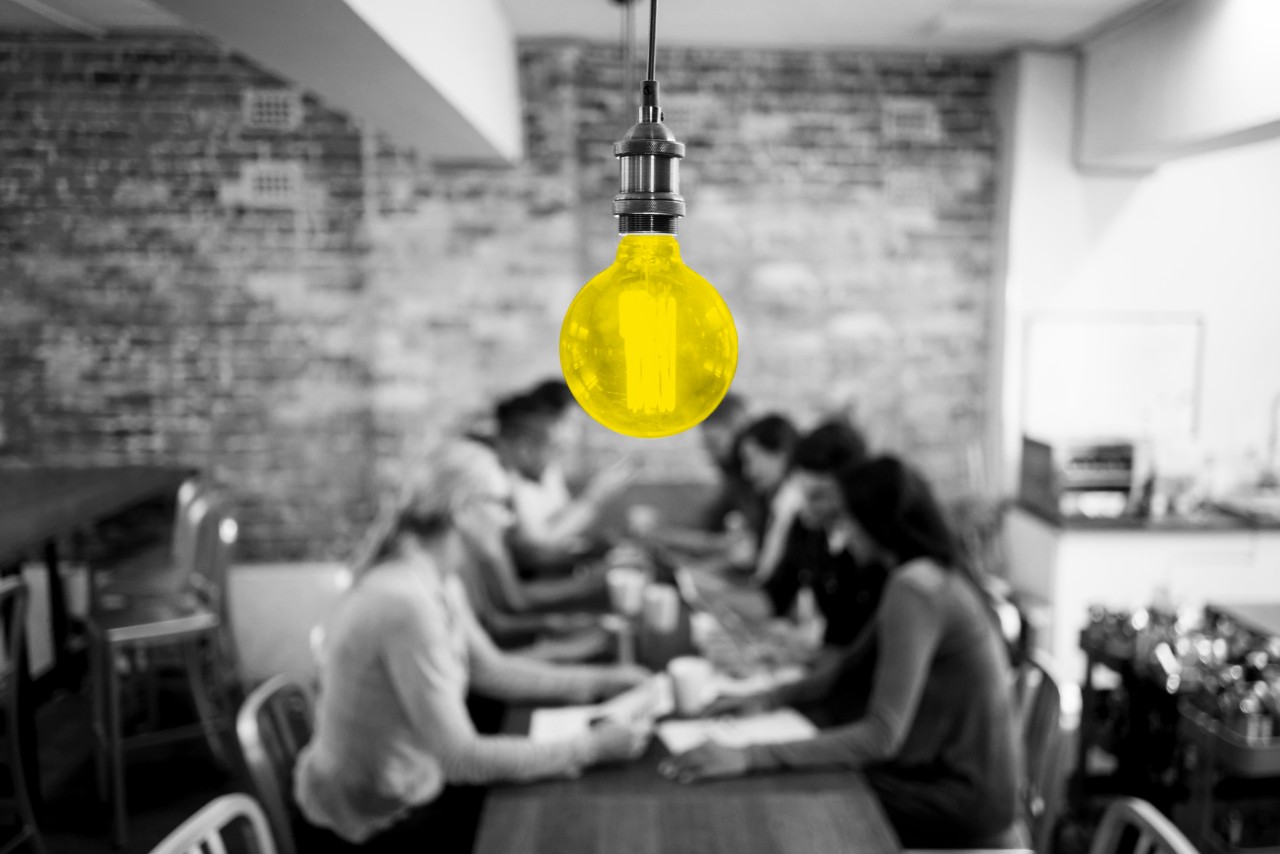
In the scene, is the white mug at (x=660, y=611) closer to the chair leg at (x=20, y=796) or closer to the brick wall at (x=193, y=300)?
the chair leg at (x=20, y=796)

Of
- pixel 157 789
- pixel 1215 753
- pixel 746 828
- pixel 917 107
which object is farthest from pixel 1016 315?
pixel 157 789

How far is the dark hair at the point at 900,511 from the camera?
210 cm

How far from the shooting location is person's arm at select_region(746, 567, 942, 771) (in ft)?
5.88

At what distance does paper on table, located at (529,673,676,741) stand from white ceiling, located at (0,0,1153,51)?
231 centimetres

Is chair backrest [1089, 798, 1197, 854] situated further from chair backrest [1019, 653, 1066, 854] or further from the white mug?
the white mug

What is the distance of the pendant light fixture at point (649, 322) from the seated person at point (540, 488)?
244 centimetres

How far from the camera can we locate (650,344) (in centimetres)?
97

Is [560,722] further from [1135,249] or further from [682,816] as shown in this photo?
[1135,249]

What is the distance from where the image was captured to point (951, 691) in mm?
1996

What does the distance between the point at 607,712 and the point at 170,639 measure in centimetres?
185

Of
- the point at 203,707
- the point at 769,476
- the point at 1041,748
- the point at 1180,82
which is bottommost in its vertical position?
the point at 203,707

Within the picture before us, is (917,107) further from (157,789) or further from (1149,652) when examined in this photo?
(157,789)

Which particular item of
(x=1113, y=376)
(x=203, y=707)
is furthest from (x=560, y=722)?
(x=1113, y=376)

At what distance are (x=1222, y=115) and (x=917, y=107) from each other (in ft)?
4.80
